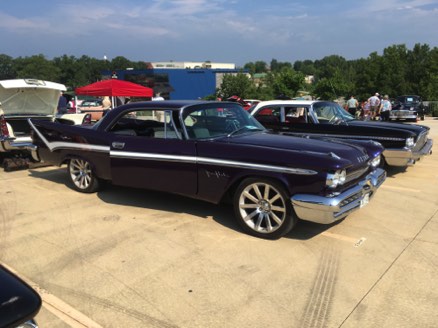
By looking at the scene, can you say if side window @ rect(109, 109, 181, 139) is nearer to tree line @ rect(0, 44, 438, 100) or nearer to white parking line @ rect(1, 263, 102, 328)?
white parking line @ rect(1, 263, 102, 328)

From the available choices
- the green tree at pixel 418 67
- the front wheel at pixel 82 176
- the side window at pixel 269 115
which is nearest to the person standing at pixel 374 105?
the side window at pixel 269 115

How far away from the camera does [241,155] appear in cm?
470

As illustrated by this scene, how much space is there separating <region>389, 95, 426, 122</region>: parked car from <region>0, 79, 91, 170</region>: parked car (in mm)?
18939

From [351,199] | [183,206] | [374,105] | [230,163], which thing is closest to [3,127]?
[183,206]

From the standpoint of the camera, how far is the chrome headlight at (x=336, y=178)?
4223 mm

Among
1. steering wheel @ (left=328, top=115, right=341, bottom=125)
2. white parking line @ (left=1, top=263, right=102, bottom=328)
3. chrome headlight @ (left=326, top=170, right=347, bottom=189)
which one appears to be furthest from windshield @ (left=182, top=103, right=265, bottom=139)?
steering wheel @ (left=328, top=115, right=341, bottom=125)

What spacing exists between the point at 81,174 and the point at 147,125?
152cm

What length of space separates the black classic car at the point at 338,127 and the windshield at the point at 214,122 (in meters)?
2.05

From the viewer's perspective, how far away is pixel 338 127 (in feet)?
25.8

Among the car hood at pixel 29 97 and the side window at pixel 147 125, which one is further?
the car hood at pixel 29 97

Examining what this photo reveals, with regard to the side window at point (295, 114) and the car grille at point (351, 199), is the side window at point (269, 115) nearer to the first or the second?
the side window at point (295, 114)

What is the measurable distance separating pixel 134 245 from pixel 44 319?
1484 millimetres

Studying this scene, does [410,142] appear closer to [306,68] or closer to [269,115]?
[269,115]

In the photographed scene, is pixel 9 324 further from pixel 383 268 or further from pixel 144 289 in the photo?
pixel 383 268
